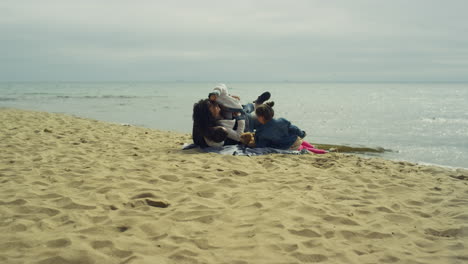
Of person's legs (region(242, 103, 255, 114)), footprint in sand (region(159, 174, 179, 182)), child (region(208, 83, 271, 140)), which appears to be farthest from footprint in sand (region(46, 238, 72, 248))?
person's legs (region(242, 103, 255, 114))

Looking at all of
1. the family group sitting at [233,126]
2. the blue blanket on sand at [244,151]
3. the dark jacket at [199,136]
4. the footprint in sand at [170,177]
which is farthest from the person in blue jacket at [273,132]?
the footprint in sand at [170,177]

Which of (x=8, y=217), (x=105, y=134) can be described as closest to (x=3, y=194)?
(x=8, y=217)

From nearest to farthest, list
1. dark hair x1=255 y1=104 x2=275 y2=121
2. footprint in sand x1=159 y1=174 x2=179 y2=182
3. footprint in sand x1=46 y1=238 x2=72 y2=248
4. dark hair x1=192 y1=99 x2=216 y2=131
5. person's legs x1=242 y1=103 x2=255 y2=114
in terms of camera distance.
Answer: footprint in sand x1=46 y1=238 x2=72 y2=248
footprint in sand x1=159 y1=174 x2=179 y2=182
dark hair x1=192 y1=99 x2=216 y2=131
dark hair x1=255 y1=104 x2=275 y2=121
person's legs x1=242 y1=103 x2=255 y2=114

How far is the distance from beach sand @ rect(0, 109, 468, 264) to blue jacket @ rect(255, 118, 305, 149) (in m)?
0.96

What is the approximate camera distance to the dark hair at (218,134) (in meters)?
7.00

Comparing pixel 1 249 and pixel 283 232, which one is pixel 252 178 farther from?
pixel 1 249

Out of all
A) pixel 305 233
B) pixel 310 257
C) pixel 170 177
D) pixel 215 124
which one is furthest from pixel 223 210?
pixel 215 124

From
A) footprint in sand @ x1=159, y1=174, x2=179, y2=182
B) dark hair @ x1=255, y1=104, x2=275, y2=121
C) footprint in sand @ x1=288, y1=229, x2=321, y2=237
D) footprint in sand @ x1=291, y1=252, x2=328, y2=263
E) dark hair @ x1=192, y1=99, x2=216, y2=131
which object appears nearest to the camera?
footprint in sand @ x1=291, y1=252, x2=328, y2=263

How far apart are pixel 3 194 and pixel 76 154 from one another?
2.38 metres

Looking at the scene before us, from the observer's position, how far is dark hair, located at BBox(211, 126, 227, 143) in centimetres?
700

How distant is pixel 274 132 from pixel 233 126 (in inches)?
35.8

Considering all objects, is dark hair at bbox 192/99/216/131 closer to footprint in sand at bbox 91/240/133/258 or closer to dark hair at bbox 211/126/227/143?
dark hair at bbox 211/126/227/143

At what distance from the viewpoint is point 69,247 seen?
2859 mm

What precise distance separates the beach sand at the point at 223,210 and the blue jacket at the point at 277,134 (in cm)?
96
